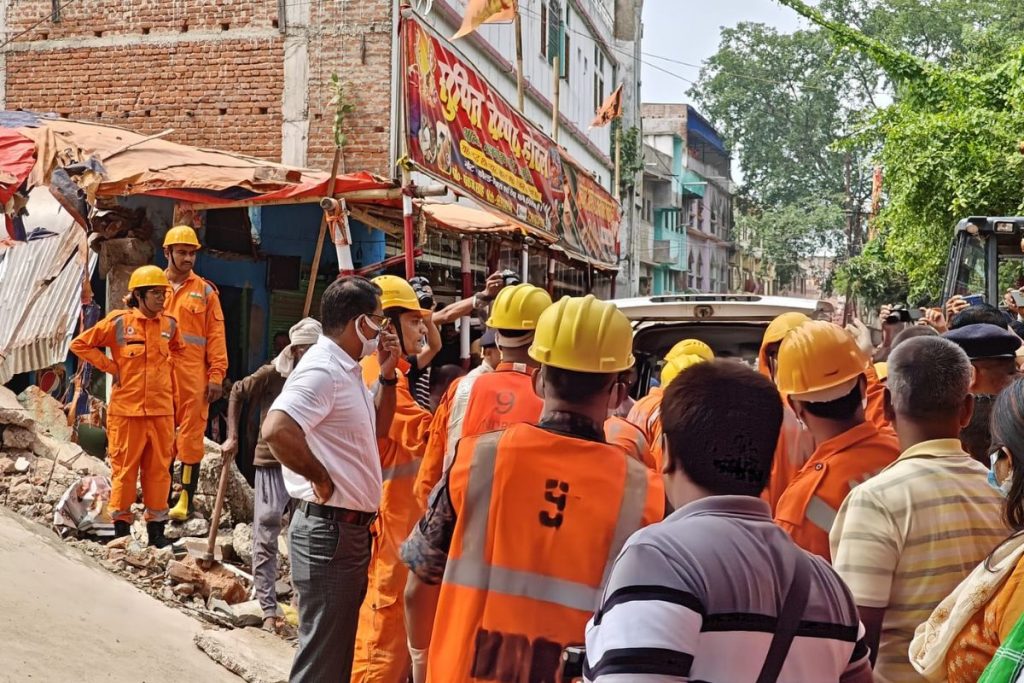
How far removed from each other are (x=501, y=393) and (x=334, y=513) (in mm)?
1011

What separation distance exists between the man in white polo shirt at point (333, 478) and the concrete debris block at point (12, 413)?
17.6 feet

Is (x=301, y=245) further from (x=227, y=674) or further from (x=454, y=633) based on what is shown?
(x=454, y=633)

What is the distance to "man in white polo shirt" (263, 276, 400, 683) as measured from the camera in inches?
185

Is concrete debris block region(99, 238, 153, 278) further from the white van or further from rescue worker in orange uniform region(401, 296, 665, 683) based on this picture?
rescue worker in orange uniform region(401, 296, 665, 683)

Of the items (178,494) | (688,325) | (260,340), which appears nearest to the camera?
(688,325)

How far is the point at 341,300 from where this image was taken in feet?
16.1

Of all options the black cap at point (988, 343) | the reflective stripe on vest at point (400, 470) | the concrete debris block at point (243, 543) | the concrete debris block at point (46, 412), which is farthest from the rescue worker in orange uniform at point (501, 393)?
the concrete debris block at point (46, 412)

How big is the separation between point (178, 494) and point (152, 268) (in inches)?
81.5

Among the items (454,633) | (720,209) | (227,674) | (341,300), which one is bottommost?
(227,674)

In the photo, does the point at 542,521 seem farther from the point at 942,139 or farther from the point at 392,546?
the point at 942,139

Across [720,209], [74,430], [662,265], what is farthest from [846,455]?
[720,209]

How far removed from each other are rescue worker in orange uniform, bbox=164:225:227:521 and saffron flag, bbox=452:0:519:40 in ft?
16.0

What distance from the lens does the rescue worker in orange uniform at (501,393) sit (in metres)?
4.23

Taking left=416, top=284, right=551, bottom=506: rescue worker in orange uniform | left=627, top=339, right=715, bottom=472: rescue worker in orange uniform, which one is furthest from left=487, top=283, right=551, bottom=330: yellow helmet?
left=627, top=339, right=715, bottom=472: rescue worker in orange uniform
